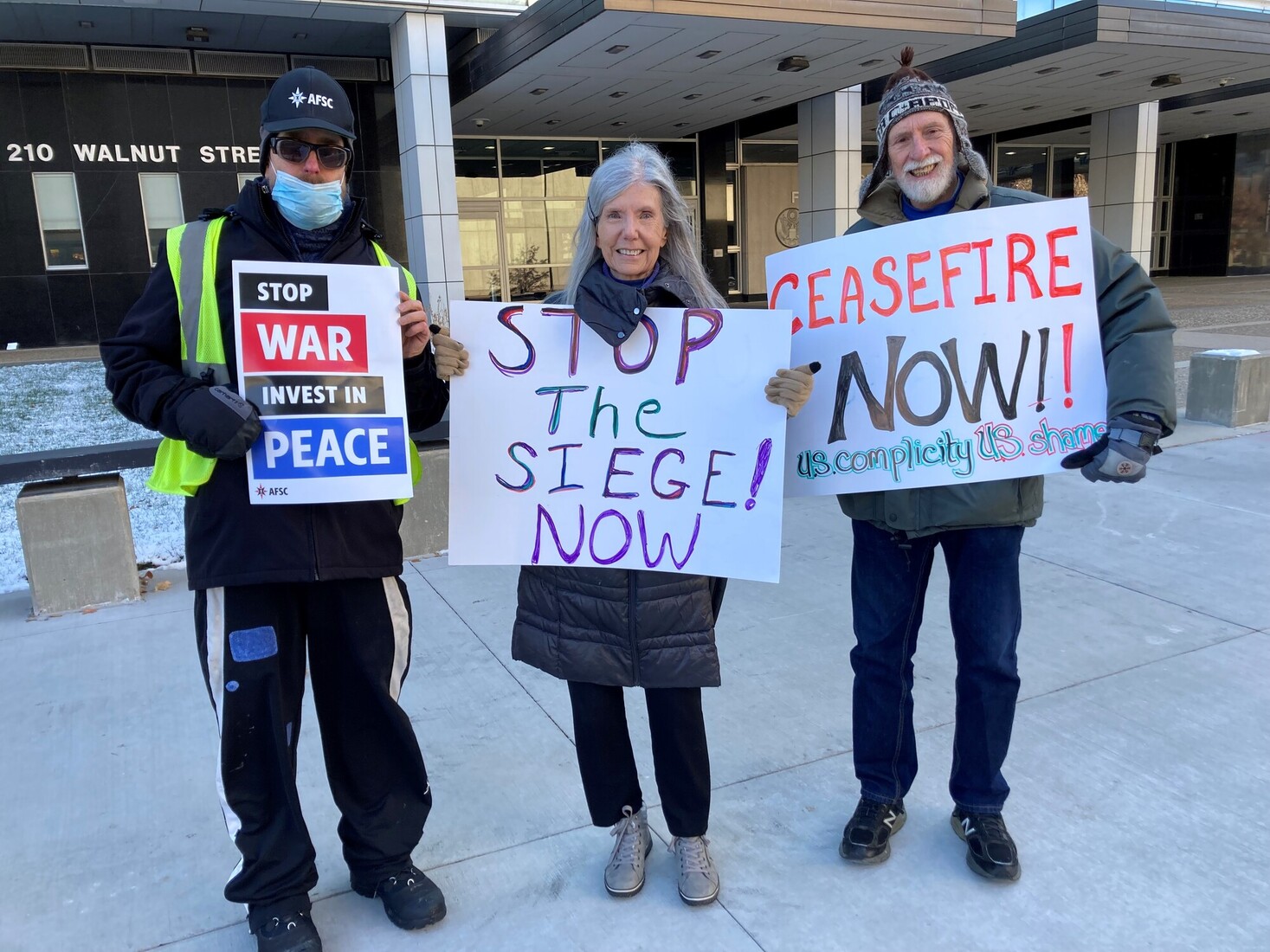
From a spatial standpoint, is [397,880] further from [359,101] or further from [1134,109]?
[1134,109]

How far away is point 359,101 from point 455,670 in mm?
14140

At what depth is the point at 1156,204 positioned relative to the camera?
107ft

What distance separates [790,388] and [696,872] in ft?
4.16

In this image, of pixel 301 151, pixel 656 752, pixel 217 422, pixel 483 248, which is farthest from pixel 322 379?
pixel 483 248

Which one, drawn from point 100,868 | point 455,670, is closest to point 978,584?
point 455,670

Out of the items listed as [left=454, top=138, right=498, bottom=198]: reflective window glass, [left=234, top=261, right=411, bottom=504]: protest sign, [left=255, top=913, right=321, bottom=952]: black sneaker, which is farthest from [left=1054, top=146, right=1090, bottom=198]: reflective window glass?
[left=255, top=913, right=321, bottom=952]: black sneaker

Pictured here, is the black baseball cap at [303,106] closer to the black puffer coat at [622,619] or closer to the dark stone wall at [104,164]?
the black puffer coat at [622,619]

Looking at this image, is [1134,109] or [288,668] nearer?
[288,668]

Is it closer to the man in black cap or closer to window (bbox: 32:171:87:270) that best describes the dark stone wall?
window (bbox: 32:171:87:270)

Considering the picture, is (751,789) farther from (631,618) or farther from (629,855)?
(631,618)

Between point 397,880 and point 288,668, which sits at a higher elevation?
point 288,668

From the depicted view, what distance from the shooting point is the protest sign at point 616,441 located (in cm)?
238

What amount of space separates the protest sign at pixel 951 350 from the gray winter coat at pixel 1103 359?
1.5 inches

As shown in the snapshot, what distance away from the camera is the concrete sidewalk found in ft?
7.62
